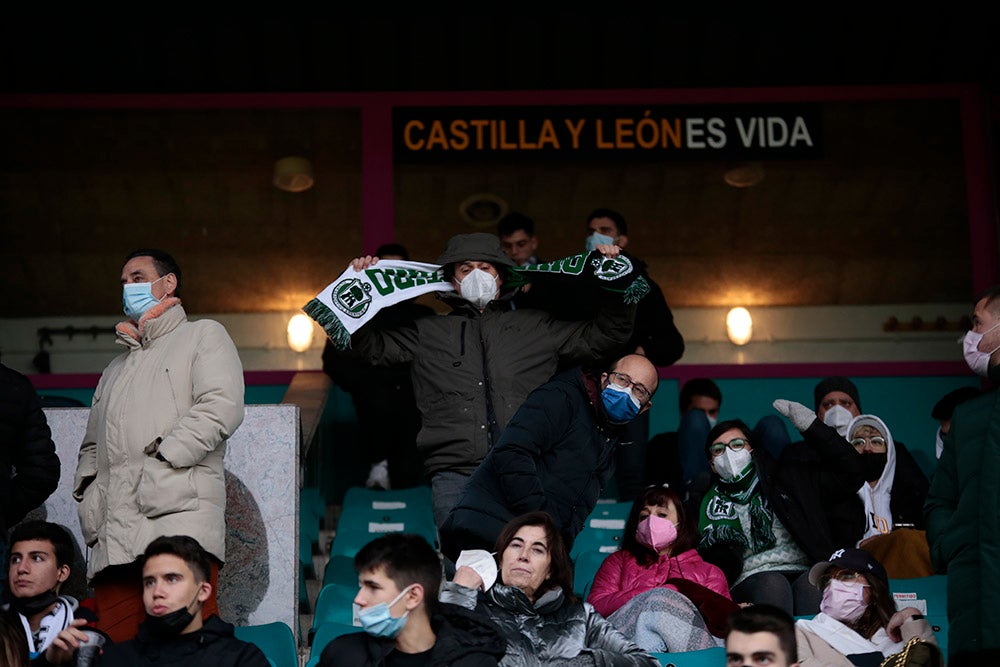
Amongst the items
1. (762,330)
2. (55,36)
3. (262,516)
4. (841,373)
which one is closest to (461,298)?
(262,516)

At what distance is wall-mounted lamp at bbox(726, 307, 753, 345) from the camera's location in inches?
447

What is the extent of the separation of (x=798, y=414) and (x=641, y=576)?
1.17 meters

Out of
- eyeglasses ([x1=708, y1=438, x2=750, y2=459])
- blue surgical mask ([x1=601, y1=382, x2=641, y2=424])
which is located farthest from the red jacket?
blue surgical mask ([x1=601, y1=382, x2=641, y2=424])

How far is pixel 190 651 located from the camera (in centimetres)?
452

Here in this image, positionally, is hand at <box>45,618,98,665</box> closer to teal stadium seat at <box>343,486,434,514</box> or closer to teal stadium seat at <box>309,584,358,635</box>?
teal stadium seat at <box>309,584,358,635</box>

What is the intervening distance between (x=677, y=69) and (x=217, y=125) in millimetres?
3051

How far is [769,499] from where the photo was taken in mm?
6250

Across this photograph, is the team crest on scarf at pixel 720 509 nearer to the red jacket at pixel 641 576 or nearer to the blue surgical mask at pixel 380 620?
the red jacket at pixel 641 576

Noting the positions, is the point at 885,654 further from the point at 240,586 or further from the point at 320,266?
the point at 320,266

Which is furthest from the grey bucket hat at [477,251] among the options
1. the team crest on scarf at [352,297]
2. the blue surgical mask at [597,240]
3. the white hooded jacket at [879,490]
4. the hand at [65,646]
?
the hand at [65,646]

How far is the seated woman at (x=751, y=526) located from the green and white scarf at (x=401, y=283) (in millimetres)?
796

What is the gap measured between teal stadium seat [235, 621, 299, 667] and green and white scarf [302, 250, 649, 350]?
1427 millimetres

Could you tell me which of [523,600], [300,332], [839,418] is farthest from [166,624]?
[300,332]

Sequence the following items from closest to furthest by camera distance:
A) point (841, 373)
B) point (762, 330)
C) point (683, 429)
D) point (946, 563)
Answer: point (946, 563) → point (683, 429) → point (841, 373) → point (762, 330)
